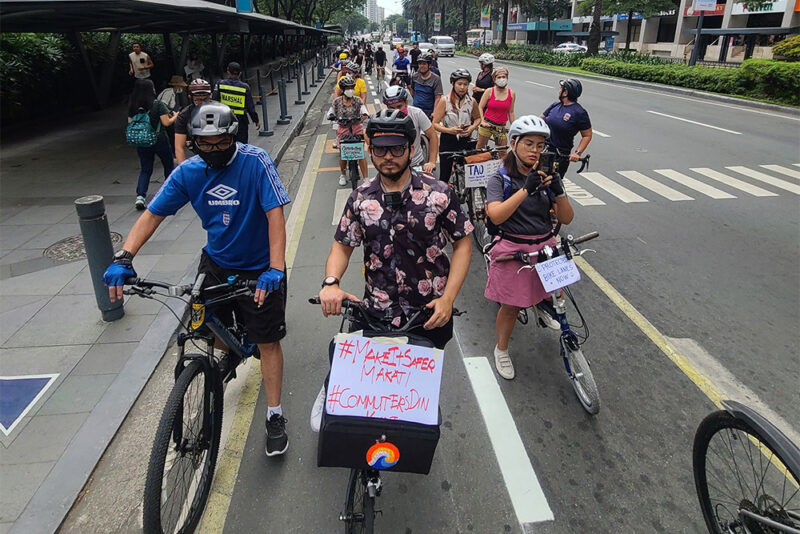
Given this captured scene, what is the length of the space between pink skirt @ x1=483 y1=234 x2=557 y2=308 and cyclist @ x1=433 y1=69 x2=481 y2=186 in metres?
3.26

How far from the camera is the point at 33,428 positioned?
3432 mm

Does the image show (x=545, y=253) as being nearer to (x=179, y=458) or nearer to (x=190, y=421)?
(x=190, y=421)

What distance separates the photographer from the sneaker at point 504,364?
13.4 ft

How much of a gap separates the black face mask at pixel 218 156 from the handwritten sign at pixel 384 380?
1281 millimetres

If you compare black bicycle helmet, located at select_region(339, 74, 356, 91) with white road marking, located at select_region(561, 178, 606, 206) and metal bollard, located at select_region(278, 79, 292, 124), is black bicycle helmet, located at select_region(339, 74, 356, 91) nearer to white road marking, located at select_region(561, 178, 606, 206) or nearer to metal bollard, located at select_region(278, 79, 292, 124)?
white road marking, located at select_region(561, 178, 606, 206)

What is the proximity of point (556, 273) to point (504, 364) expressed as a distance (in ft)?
3.18

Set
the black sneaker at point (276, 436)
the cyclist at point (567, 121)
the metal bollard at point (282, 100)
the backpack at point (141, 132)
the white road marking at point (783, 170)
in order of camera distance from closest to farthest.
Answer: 1. the black sneaker at point (276, 436)
2. the cyclist at point (567, 121)
3. the backpack at point (141, 132)
4. the white road marking at point (783, 170)
5. the metal bollard at point (282, 100)

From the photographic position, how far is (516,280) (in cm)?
375

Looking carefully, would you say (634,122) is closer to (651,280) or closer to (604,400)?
(651,280)

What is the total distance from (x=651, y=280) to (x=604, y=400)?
2.38 metres

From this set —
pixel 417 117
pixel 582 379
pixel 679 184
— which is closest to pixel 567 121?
pixel 417 117

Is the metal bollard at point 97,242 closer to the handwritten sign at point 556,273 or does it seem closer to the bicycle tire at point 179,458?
the bicycle tire at point 179,458

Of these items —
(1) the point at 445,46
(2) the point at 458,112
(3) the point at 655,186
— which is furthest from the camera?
(1) the point at 445,46

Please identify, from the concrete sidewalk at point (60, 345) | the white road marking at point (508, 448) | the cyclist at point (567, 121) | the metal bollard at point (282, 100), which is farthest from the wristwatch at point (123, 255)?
the metal bollard at point (282, 100)
